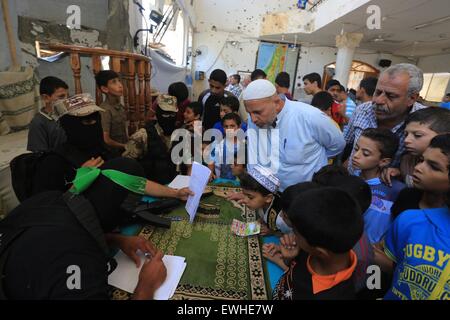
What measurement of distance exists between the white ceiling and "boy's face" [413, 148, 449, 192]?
5.25 metres

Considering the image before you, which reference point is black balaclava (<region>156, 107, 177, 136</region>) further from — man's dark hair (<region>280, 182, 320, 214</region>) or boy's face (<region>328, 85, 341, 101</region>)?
boy's face (<region>328, 85, 341, 101</region>)

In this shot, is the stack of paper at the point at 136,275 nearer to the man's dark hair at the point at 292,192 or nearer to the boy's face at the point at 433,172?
the man's dark hair at the point at 292,192

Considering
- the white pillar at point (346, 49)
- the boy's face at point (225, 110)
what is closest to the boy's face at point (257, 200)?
the boy's face at point (225, 110)

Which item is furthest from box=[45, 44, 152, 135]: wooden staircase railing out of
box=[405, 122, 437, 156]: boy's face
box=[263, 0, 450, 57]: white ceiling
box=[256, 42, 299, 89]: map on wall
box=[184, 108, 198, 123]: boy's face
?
box=[256, 42, 299, 89]: map on wall

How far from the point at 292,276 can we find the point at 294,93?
11.1 metres

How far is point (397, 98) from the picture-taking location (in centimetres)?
162

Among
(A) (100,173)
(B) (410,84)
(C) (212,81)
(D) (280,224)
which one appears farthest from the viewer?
(C) (212,81)

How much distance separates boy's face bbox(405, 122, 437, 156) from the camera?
136cm

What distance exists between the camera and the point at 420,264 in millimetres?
964

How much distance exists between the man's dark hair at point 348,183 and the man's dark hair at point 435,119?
48cm

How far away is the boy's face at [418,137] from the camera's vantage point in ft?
4.45

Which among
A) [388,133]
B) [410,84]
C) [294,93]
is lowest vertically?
[294,93]
